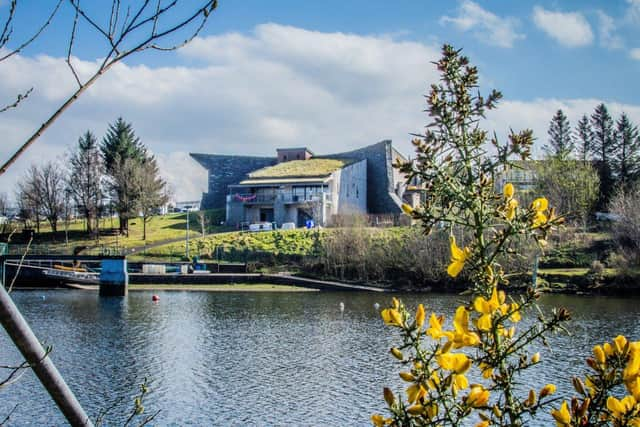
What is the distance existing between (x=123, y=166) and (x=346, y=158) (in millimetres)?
24273

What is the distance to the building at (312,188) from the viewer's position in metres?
57.9

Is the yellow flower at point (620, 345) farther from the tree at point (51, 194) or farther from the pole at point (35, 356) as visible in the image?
the tree at point (51, 194)

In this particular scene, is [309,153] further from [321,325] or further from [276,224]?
[321,325]

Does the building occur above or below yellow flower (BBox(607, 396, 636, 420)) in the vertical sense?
above

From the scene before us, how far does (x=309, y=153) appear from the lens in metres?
71.1

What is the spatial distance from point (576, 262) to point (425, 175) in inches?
1601

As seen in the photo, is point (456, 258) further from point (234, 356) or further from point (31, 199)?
point (31, 199)

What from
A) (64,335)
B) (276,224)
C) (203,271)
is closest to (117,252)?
(203,271)

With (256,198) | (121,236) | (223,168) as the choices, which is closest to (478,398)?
(256,198)

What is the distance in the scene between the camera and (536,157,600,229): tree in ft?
159

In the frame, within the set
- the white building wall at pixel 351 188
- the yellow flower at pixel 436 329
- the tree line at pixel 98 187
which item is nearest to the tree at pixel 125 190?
the tree line at pixel 98 187

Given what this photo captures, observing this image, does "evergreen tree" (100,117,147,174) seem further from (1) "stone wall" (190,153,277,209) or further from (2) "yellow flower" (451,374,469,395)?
(2) "yellow flower" (451,374,469,395)

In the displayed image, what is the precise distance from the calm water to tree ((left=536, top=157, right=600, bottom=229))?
61.0 feet

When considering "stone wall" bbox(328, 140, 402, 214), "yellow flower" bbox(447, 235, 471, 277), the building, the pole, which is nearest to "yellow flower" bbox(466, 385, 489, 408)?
"yellow flower" bbox(447, 235, 471, 277)
